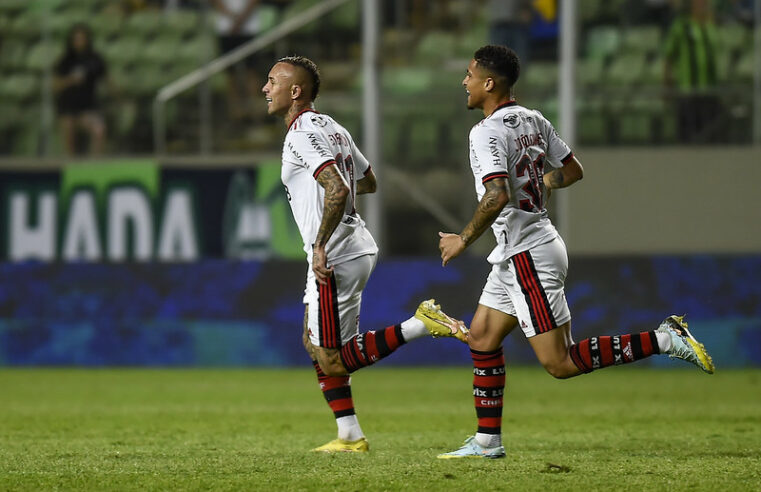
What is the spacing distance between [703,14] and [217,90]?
5.81 m

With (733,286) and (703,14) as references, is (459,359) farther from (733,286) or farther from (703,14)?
(703,14)

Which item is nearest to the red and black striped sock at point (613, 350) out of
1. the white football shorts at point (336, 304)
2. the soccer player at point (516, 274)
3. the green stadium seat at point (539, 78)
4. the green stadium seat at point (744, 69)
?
the soccer player at point (516, 274)

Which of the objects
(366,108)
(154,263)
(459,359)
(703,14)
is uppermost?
(703,14)

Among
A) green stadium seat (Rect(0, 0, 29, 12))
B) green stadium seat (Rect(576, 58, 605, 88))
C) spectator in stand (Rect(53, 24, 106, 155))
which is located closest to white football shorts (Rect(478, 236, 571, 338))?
green stadium seat (Rect(576, 58, 605, 88))

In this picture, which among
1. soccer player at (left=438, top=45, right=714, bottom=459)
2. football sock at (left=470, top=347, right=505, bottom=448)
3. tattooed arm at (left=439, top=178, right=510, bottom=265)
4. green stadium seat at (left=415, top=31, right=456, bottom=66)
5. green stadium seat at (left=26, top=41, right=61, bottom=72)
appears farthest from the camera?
green stadium seat at (left=26, top=41, right=61, bottom=72)

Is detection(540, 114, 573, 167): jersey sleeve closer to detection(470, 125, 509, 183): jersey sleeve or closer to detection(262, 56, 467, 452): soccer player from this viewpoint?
detection(470, 125, 509, 183): jersey sleeve

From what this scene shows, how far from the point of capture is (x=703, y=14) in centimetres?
1420

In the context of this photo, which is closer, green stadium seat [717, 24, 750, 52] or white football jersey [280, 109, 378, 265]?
white football jersey [280, 109, 378, 265]

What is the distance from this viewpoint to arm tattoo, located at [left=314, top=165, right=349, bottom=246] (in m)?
6.18

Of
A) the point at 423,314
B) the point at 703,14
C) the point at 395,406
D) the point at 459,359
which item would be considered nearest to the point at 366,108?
the point at 459,359

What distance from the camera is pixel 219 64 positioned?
15.3 metres

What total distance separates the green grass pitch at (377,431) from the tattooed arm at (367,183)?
1.44 m

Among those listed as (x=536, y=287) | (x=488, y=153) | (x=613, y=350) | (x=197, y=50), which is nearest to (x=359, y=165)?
(x=488, y=153)

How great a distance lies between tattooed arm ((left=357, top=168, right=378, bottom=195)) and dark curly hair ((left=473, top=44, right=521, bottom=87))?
3.29 ft
